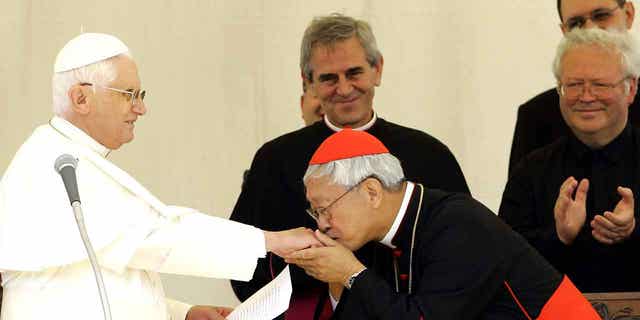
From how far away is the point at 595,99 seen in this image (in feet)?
18.9

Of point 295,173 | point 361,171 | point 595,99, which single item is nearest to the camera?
point 361,171

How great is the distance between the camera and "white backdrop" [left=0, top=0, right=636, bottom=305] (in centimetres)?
783

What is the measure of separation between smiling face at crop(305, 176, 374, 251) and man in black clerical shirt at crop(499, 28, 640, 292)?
3.60 feet

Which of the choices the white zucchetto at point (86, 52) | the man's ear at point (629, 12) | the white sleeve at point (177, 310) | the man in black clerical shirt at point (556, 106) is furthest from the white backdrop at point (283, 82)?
the white zucchetto at point (86, 52)

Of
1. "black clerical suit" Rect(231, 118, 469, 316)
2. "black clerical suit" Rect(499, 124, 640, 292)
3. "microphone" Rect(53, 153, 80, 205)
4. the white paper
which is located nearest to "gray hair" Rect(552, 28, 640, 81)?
"black clerical suit" Rect(499, 124, 640, 292)

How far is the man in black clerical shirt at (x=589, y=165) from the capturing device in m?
5.59

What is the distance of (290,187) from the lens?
6016 millimetres

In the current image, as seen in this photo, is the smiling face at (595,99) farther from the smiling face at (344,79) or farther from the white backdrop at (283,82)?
the white backdrop at (283,82)

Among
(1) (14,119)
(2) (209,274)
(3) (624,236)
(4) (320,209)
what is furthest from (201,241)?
(1) (14,119)

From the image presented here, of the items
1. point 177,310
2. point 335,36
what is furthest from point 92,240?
point 335,36

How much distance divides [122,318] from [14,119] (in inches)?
124

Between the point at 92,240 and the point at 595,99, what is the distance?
2396 millimetres

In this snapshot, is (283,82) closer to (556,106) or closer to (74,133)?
(556,106)

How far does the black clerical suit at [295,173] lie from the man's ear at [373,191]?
3.03 feet
